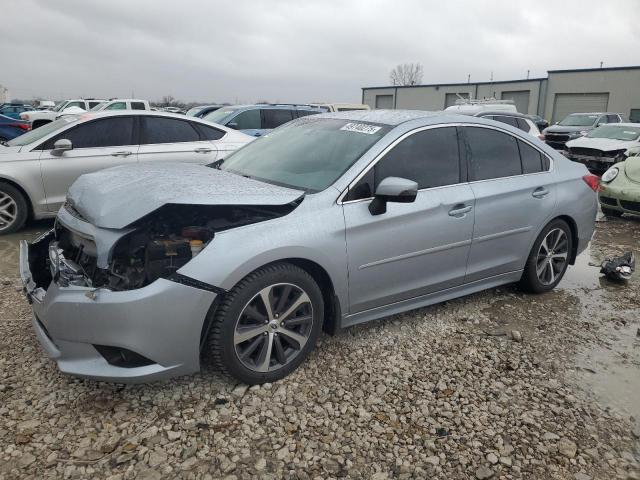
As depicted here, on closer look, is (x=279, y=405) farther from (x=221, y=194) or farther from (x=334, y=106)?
(x=334, y=106)

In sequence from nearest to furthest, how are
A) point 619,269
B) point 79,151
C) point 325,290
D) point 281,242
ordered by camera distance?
point 281,242 < point 325,290 < point 619,269 < point 79,151

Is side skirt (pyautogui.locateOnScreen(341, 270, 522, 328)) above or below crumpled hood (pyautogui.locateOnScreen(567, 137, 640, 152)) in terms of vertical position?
below

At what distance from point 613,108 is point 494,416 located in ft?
130

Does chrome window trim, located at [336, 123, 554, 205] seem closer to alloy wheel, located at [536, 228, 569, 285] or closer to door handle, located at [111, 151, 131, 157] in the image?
alloy wheel, located at [536, 228, 569, 285]

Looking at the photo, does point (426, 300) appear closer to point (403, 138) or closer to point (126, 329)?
point (403, 138)

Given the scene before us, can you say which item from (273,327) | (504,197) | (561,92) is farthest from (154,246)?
(561,92)

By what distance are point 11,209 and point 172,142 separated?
2.10 meters

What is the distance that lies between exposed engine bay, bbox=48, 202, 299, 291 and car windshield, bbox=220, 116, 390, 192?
44 cm

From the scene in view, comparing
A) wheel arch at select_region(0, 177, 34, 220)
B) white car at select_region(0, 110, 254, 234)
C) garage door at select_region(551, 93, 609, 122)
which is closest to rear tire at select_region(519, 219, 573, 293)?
white car at select_region(0, 110, 254, 234)

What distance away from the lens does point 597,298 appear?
4703mm

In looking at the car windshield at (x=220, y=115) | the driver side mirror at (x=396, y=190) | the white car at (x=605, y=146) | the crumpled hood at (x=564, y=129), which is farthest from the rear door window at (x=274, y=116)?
the crumpled hood at (x=564, y=129)

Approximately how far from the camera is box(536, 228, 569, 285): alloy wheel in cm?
450

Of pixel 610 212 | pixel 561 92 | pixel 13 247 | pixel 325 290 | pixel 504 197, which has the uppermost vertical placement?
pixel 561 92

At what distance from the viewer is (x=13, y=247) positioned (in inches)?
222
